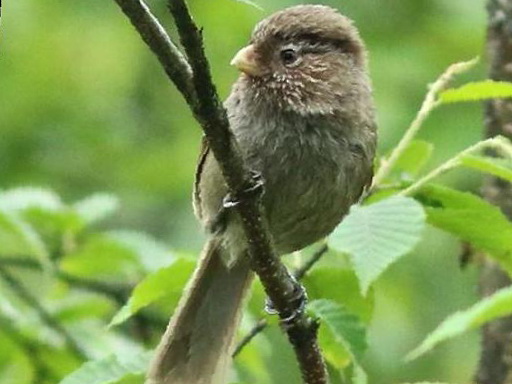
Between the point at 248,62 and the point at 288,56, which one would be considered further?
the point at 288,56

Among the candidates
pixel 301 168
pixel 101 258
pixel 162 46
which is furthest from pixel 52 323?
pixel 162 46

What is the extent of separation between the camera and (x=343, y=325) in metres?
3.37

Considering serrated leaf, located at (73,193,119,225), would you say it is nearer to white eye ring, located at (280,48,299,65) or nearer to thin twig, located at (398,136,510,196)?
white eye ring, located at (280,48,299,65)

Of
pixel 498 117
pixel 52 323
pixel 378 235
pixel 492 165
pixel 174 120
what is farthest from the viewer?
pixel 174 120

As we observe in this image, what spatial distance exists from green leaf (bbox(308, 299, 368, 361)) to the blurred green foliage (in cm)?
405

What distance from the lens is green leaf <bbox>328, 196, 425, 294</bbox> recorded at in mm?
3117

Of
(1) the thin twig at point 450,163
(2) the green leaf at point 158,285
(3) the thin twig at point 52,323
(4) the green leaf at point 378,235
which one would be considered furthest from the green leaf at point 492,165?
(3) the thin twig at point 52,323

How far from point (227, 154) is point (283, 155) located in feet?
3.83

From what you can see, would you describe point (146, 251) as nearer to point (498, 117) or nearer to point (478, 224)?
point (498, 117)

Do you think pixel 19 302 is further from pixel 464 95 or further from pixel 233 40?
pixel 233 40

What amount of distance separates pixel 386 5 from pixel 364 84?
3.97 m

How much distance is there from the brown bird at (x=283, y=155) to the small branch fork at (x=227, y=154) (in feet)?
2.18

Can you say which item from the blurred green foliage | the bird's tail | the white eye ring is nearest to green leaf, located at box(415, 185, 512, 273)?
the bird's tail

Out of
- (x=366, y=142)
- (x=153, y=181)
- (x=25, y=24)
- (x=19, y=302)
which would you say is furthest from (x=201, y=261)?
(x=25, y=24)
